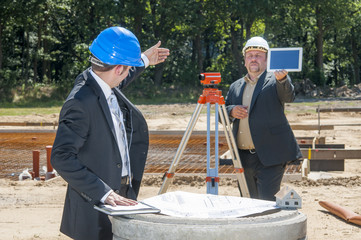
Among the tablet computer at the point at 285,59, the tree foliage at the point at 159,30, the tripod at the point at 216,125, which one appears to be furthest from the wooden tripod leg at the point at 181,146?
the tree foliage at the point at 159,30

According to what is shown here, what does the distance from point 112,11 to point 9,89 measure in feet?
22.6

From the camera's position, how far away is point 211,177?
158 inches

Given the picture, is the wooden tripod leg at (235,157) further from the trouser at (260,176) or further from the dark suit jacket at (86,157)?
the dark suit jacket at (86,157)

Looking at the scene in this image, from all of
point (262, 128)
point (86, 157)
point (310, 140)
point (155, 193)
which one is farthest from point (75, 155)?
point (310, 140)

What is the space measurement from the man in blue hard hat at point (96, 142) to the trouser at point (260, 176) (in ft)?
5.16

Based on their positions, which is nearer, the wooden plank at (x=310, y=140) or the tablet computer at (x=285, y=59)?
the tablet computer at (x=285, y=59)

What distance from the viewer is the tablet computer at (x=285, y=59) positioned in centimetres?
346

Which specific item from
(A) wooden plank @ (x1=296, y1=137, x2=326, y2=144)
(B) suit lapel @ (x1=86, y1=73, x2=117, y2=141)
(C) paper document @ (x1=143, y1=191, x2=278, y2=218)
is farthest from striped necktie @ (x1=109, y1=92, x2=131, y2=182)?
(A) wooden plank @ (x1=296, y1=137, x2=326, y2=144)

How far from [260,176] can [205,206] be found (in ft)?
5.81

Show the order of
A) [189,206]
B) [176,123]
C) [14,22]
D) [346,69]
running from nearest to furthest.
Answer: [189,206], [176,123], [14,22], [346,69]

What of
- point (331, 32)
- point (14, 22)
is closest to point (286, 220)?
point (14, 22)

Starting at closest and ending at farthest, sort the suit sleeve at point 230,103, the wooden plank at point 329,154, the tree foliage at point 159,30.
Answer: the suit sleeve at point 230,103, the wooden plank at point 329,154, the tree foliage at point 159,30

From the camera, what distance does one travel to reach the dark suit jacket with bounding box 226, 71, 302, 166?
3.95 metres

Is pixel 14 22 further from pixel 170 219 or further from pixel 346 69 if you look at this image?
pixel 170 219
